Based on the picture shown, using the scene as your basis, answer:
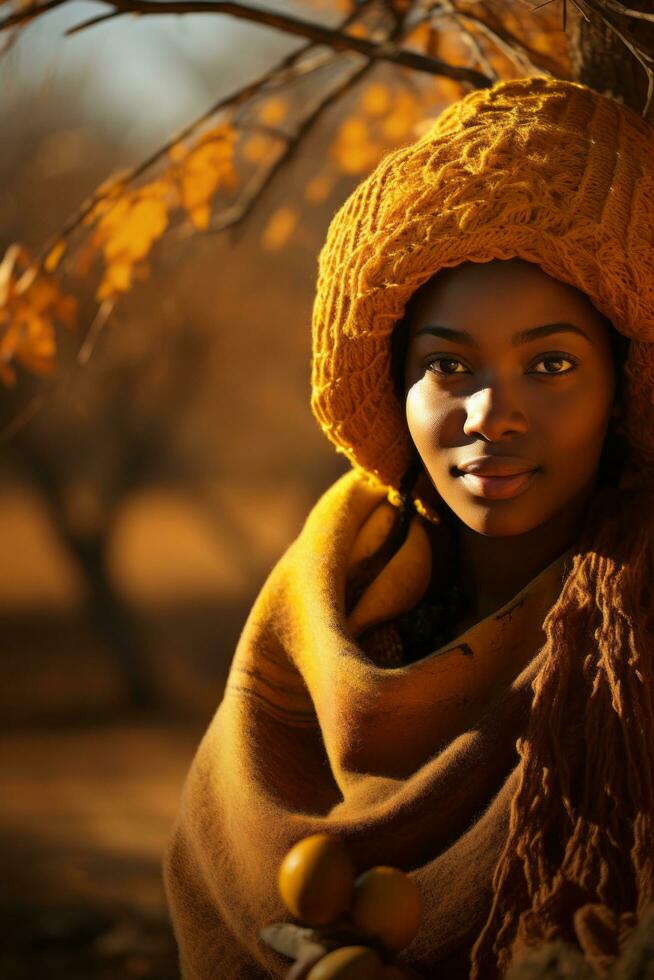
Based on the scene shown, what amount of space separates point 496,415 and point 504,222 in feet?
0.78

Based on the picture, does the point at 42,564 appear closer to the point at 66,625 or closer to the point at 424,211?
the point at 66,625

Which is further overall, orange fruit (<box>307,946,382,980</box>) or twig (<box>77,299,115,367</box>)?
twig (<box>77,299,115,367</box>)

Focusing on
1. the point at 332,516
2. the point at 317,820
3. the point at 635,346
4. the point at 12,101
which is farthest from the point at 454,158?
the point at 12,101

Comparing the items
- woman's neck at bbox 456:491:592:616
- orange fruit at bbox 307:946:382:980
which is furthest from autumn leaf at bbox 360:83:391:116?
orange fruit at bbox 307:946:382:980

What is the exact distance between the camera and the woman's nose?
4.66ft

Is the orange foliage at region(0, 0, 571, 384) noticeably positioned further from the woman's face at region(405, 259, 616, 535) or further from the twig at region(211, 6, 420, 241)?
the woman's face at region(405, 259, 616, 535)

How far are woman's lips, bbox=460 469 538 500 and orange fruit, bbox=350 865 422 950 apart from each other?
1.60 ft

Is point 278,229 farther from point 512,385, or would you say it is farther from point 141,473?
point 512,385

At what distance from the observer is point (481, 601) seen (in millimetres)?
1667

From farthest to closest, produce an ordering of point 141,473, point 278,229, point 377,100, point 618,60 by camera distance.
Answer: point 141,473 < point 278,229 < point 377,100 < point 618,60

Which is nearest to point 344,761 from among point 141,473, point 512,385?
point 512,385

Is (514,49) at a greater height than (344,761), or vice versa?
(514,49)

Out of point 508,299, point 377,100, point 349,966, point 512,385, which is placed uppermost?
point 377,100

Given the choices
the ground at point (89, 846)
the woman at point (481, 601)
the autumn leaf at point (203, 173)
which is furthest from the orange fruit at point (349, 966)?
the ground at point (89, 846)
